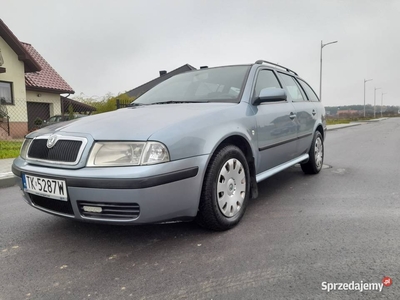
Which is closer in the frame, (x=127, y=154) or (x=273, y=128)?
(x=127, y=154)

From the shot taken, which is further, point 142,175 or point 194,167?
point 194,167

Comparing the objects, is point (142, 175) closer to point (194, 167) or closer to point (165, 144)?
point (165, 144)

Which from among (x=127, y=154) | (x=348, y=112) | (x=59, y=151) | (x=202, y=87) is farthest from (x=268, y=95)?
(x=348, y=112)

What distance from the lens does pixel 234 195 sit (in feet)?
9.20

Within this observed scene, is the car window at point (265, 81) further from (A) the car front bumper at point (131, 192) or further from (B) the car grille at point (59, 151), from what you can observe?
(B) the car grille at point (59, 151)

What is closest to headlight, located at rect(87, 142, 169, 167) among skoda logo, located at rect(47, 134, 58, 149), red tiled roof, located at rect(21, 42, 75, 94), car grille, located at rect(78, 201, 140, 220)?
car grille, located at rect(78, 201, 140, 220)

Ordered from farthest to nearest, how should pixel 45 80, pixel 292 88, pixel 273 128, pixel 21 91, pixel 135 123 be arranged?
pixel 45 80
pixel 21 91
pixel 292 88
pixel 273 128
pixel 135 123

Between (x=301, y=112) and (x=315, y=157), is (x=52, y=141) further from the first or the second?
(x=315, y=157)

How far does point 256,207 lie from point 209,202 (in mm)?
1099

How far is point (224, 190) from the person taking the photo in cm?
268

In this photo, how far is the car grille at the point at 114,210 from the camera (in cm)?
214

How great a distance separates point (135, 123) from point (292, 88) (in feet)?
9.22

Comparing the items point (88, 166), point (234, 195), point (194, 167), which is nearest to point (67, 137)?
point (88, 166)

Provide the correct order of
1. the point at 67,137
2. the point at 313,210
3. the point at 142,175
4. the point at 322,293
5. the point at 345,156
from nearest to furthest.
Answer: the point at 322,293 → the point at 142,175 → the point at 67,137 → the point at 313,210 → the point at 345,156
